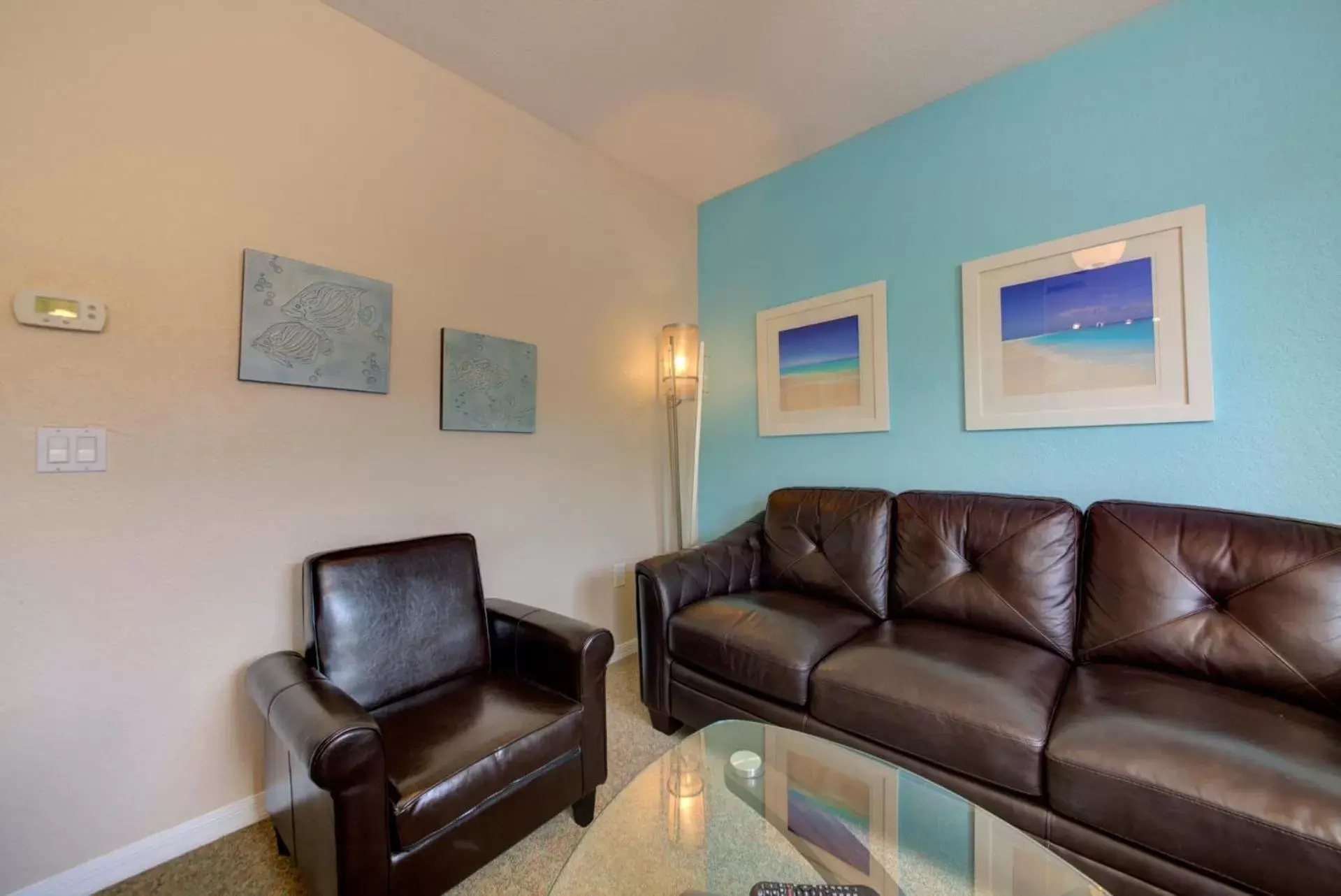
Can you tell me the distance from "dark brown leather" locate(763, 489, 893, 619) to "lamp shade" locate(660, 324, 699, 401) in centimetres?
82

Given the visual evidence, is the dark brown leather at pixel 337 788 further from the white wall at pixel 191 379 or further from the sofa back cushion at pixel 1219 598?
the sofa back cushion at pixel 1219 598

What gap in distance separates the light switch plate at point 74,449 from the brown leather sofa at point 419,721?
582mm

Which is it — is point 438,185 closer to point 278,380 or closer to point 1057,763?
point 278,380

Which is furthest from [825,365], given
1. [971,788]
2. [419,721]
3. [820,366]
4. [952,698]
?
[419,721]

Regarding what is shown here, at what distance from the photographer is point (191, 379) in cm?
145

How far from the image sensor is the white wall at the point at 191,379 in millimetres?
1245

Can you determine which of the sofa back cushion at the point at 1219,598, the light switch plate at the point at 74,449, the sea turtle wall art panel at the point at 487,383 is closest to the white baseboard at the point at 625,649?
the sea turtle wall art panel at the point at 487,383

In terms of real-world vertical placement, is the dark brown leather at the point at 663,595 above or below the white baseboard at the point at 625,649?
above

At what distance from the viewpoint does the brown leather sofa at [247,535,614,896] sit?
40.6 inches

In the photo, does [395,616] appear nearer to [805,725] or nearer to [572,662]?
[572,662]

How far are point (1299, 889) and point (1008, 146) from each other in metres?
2.39

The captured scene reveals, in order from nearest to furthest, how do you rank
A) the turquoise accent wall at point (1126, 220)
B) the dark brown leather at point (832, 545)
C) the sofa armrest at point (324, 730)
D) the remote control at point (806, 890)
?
1. the remote control at point (806, 890)
2. the sofa armrest at point (324, 730)
3. the turquoise accent wall at point (1126, 220)
4. the dark brown leather at point (832, 545)

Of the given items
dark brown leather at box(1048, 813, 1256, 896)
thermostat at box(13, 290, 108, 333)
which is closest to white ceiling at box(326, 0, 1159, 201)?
thermostat at box(13, 290, 108, 333)

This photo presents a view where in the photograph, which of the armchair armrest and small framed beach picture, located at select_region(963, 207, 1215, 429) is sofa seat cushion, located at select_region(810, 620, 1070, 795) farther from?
small framed beach picture, located at select_region(963, 207, 1215, 429)
